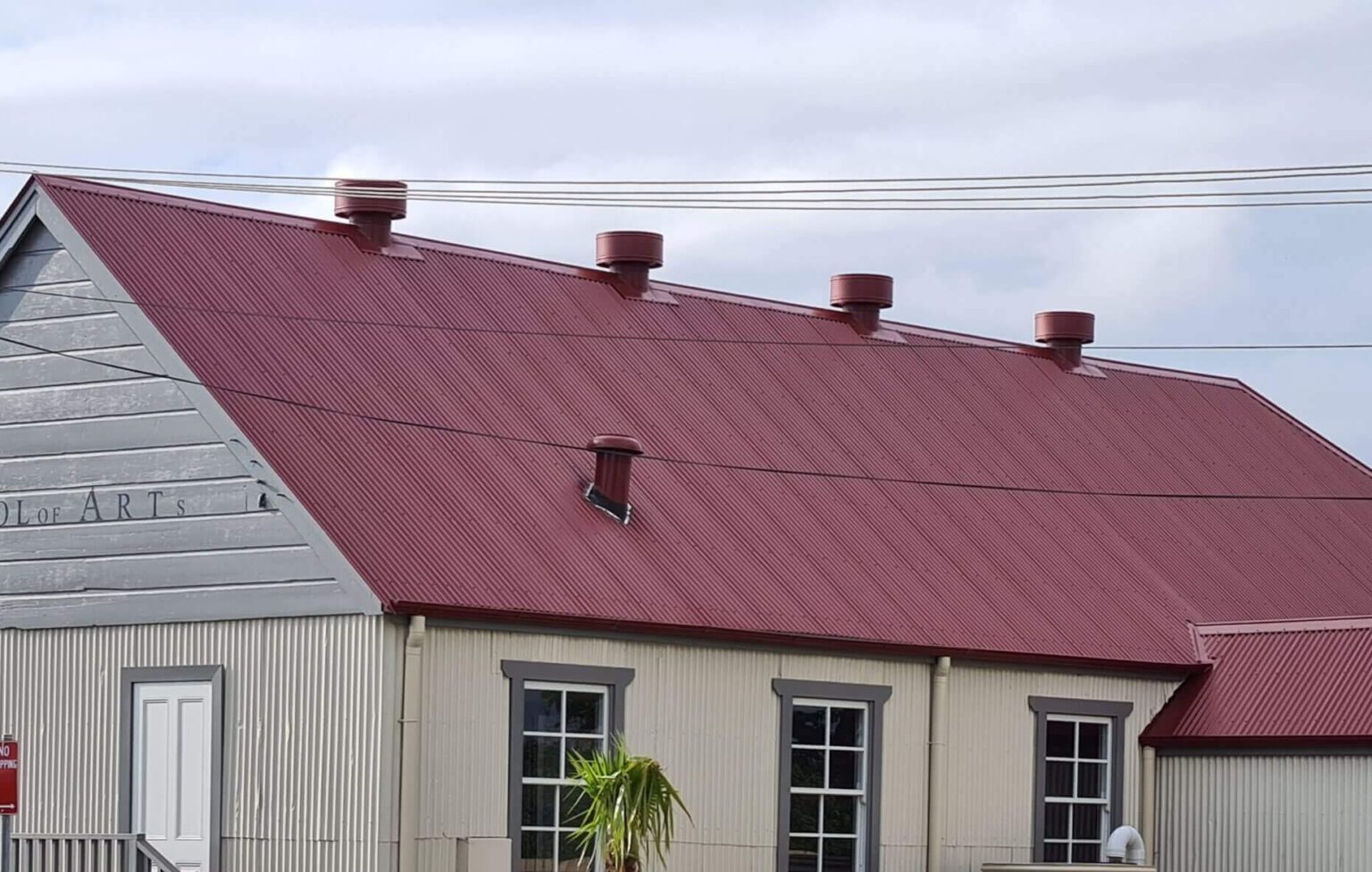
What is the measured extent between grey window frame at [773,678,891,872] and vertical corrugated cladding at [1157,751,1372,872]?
14.7 ft

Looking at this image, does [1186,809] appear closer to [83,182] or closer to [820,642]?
[820,642]

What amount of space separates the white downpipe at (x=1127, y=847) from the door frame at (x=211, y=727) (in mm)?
9931

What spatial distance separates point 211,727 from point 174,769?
0.69m

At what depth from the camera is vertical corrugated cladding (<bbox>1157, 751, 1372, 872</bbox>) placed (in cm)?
2703

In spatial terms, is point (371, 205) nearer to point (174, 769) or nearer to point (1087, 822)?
point (174, 769)

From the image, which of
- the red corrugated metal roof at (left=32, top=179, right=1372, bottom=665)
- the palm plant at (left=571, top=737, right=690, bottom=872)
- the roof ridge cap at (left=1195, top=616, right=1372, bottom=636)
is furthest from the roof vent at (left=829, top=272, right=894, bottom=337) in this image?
the palm plant at (left=571, top=737, right=690, bottom=872)

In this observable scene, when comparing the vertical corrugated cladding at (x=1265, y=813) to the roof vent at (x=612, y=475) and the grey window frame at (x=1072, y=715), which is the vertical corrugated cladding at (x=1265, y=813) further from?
the roof vent at (x=612, y=475)

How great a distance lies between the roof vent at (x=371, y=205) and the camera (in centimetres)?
2870

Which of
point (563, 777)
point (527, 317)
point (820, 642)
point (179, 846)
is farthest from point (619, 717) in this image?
point (527, 317)

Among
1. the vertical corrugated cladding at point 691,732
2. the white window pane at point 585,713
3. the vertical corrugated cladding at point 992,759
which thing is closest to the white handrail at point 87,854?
the vertical corrugated cladding at point 691,732

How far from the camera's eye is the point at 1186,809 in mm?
28625

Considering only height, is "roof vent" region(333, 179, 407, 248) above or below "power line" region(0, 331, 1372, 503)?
above

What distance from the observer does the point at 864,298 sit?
34.3 meters

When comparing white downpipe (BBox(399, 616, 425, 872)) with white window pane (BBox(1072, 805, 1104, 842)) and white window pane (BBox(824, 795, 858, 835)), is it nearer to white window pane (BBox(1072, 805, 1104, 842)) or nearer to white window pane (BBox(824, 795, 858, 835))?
white window pane (BBox(824, 795, 858, 835))
